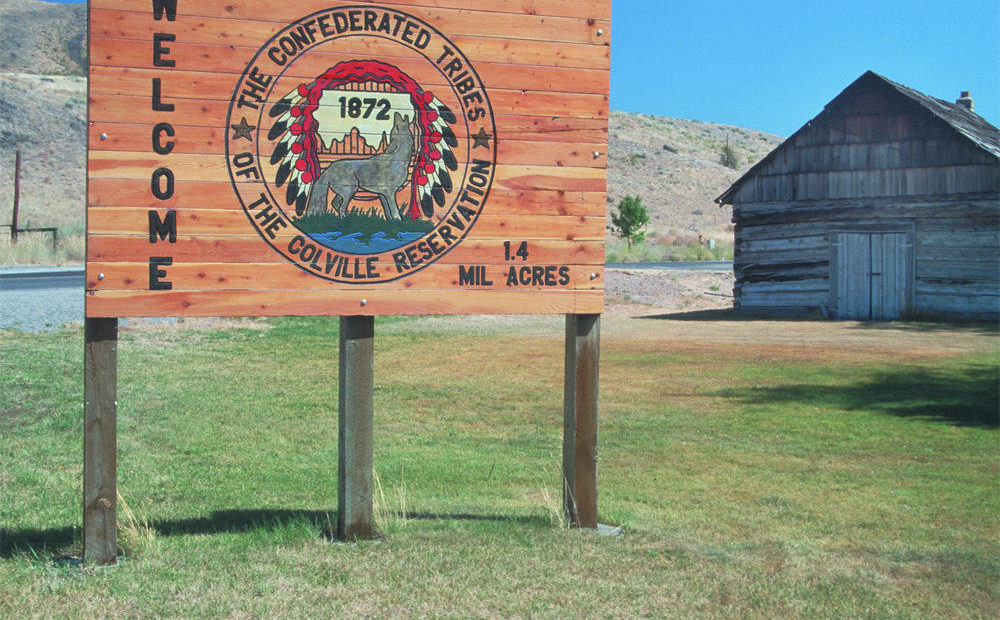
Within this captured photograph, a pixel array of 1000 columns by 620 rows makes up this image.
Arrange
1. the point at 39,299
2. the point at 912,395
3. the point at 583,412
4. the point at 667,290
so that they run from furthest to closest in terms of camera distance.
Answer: the point at 667,290 → the point at 39,299 → the point at 912,395 → the point at 583,412

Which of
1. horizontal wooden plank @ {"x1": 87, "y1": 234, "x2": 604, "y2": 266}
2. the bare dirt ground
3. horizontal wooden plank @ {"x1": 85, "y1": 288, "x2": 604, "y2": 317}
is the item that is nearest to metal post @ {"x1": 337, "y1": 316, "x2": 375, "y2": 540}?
horizontal wooden plank @ {"x1": 85, "y1": 288, "x2": 604, "y2": 317}

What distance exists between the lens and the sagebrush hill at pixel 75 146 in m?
61.2

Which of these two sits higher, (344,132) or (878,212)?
(878,212)

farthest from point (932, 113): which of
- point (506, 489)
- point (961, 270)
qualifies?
point (506, 489)

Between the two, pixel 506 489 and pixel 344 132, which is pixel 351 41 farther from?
pixel 506 489

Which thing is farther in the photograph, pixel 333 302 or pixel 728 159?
pixel 728 159

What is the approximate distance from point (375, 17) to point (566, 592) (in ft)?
10.6

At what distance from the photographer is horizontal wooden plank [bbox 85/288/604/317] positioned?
4941 millimetres

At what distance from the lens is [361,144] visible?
207 inches

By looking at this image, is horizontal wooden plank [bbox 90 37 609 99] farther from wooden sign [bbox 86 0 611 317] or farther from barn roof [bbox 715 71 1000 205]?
barn roof [bbox 715 71 1000 205]

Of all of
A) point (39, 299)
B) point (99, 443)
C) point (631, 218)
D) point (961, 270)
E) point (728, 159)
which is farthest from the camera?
point (728, 159)

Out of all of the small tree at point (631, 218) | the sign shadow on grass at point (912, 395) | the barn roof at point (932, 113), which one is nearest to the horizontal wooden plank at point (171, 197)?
the sign shadow on grass at point (912, 395)

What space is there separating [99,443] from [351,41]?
2.52 meters

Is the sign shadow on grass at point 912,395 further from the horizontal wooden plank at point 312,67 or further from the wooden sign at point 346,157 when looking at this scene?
the horizontal wooden plank at point 312,67
